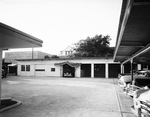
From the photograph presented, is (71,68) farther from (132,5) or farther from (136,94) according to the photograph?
(132,5)

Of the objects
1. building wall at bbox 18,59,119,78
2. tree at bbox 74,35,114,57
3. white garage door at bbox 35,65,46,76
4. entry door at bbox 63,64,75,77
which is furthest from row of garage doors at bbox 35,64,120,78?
tree at bbox 74,35,114,57

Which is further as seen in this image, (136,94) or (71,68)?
(71,68)

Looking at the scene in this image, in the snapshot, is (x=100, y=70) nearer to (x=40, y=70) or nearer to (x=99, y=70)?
(x=99, y=70)

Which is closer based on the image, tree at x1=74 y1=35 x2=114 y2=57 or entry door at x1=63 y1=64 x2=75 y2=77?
entry door at x1=63 y1=64 x2=75 y2=77

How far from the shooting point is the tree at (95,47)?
118ft

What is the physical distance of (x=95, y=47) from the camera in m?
36.2

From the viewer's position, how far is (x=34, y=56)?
3869 cm

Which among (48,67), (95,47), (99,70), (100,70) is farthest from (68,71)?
(95,47)

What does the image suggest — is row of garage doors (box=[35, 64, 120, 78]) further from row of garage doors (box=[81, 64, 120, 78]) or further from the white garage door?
the white garage door

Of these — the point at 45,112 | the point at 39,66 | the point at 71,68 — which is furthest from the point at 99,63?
the point at 45,112

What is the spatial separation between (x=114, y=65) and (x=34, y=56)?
2583 cm

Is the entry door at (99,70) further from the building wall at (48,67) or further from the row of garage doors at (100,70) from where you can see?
the building wall at (48,67)

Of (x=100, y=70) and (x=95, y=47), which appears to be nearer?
(x=100, y=70)

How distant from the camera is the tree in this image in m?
35.9
